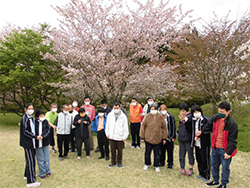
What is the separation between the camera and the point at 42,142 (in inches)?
160

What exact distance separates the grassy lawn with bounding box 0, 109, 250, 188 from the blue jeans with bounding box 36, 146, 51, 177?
0.20 meters

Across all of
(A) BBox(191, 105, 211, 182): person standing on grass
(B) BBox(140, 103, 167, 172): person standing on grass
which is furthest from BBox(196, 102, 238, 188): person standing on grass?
(B) BBox(140, 103, 167, 172): person standing on grass

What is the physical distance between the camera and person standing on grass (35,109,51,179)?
4.03 metres

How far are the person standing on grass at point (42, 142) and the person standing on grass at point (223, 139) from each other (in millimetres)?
3574

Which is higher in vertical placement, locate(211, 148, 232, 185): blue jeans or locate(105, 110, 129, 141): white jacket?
locate(105, 110, 129, 141): white jacket

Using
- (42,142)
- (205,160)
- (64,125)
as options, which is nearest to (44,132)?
(42,142)

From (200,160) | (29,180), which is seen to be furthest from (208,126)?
(29,180)

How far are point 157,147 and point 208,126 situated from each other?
1.38m

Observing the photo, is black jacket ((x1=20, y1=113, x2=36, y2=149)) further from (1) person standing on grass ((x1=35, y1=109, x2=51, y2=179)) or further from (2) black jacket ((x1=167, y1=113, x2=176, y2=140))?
(2) black jacket ((x1=167, y1=113, x2=176, y2=140))

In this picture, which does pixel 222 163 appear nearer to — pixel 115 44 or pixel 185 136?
pixel 185 136

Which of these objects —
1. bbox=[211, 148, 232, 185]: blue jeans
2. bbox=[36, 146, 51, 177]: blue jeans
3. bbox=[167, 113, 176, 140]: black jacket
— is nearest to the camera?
bbox=[211, 148, 232, 185]: blue jeans

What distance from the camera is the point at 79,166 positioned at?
16.4ft

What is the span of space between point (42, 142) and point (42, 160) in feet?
1.52

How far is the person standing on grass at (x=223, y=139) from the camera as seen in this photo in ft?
11.1
